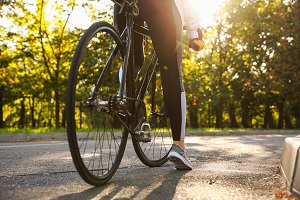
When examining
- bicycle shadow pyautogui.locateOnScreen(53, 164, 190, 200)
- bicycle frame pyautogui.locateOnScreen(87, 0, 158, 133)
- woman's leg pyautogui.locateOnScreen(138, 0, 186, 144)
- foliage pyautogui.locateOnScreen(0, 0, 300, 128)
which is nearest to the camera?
bicycle shadow pyautogui.locateOnScreen(53, 164, 190, 200)

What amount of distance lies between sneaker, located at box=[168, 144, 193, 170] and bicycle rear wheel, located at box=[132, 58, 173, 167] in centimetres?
21

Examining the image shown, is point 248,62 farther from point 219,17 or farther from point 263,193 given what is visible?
point 263,193

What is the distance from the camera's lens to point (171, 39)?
11.9ft

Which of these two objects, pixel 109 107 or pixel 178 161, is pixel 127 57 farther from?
pixel 178 161

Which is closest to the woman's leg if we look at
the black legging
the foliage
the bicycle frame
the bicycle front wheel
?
the black legging

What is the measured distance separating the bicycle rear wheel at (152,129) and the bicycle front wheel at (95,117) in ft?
0.70

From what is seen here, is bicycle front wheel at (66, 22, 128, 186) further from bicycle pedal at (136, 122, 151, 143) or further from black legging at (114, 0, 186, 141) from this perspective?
black legging at (114, 0, 186, 141)

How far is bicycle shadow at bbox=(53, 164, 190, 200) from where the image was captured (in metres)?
2.50

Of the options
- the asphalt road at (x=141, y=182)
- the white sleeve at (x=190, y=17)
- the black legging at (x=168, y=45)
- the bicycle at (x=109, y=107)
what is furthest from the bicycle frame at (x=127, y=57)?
the asphalt road at (x=141, y=182)

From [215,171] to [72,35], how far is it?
19673mm

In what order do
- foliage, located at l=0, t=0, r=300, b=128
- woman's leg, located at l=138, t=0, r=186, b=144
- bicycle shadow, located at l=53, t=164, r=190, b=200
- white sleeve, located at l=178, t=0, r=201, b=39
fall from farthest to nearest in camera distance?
1. foliage, located at l=0, t=0, r=300, b=128
2. white sleeve, located at l=178, t=0, r=201, b=39
3. woman's leg, located at l=138, t=0, r=186, b=144
4. bicycle shadow, located at l=53, t=164, r=190, b=200

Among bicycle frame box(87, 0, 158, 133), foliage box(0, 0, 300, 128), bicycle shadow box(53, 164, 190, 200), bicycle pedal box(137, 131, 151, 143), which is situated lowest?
bicycle shadow box(53, 164, 190, 200)

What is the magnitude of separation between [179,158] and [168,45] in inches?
33.4

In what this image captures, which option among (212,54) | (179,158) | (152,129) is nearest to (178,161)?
(179,158)
